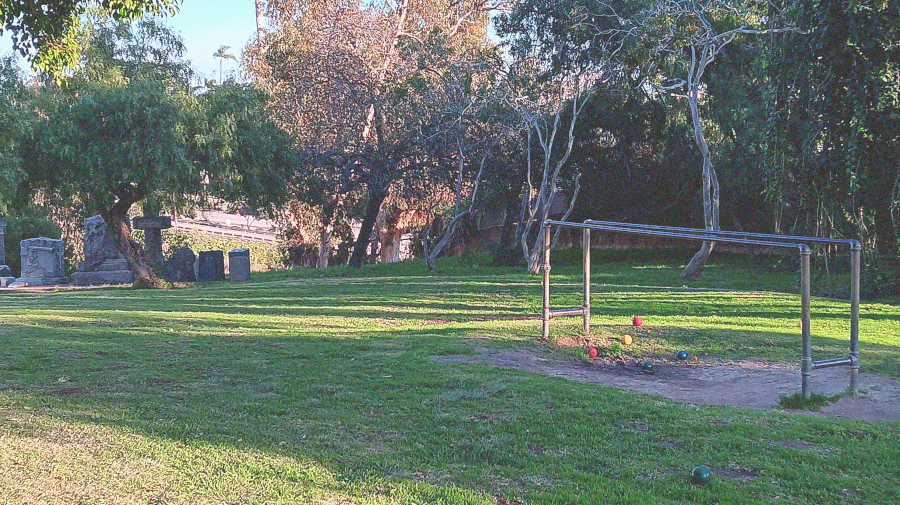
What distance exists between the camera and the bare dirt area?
6277mm

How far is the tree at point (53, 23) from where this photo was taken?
7633 mm

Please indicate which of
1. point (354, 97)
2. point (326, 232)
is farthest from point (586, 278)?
point (326, 232)

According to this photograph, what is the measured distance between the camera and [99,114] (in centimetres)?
1695

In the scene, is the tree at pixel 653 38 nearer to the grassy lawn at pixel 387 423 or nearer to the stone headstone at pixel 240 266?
the grassy lawn at pixel 387 423

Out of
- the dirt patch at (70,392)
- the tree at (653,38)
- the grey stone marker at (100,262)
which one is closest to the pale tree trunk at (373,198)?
the tree at (653,38)

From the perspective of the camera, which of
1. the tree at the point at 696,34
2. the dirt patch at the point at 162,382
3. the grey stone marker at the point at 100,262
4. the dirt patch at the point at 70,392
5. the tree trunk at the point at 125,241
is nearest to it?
the dirt patch at the point at 70,392

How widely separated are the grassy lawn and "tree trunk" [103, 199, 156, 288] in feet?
27.1

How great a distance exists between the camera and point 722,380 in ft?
24.5

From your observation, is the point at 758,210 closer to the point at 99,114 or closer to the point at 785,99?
the point at 785,99

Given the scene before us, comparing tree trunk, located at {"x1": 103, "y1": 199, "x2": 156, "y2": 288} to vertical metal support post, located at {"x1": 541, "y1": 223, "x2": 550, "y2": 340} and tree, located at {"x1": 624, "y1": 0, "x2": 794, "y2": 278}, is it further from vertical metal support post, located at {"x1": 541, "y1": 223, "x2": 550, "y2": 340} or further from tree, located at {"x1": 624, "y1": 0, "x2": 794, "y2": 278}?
vertical metal support post, located at {"x1": 541, "y1": 223, "x2": 550, "y2": 340}

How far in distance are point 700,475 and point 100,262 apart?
69.4ft

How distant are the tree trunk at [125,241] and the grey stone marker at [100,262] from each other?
11.0 ft

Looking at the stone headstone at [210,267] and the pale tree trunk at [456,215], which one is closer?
the pale tree trunk at [456,215]

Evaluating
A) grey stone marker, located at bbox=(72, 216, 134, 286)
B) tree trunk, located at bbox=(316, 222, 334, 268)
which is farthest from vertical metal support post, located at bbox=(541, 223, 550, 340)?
tree trunk, located at bbox=(316, 222, 334, 268)
